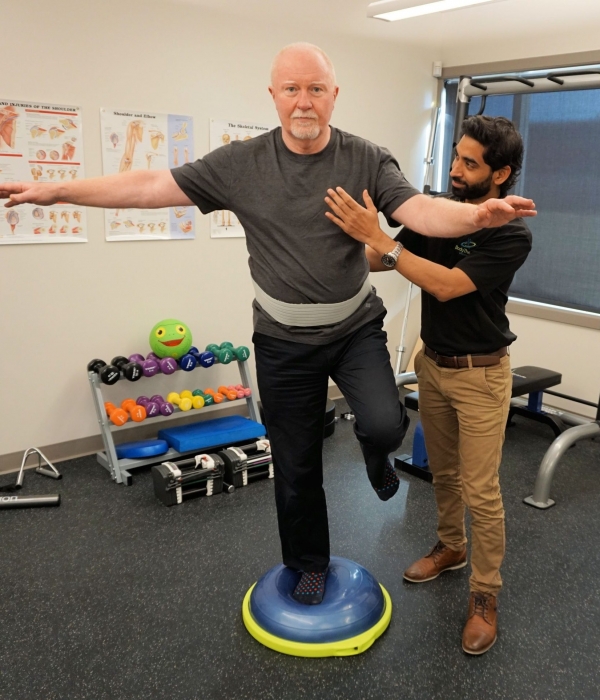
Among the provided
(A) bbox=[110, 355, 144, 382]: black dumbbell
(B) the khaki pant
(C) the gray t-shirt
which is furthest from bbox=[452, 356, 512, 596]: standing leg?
(A) bbox=[110, 355, 144, 382]: black dumbbell

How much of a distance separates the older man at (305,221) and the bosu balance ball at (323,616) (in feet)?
1.59

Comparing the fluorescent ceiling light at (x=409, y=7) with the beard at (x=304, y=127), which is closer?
the beard at (x=304, y=127)

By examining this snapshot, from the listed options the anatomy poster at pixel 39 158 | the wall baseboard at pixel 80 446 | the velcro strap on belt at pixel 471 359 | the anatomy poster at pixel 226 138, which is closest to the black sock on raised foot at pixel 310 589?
the velcro strap on belt at pixel 471 359

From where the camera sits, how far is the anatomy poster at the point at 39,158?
3.34m

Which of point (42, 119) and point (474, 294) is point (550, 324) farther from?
point (42, 119)

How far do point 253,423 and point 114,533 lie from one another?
45.6 inches

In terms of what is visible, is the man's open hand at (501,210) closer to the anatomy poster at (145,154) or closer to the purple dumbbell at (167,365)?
the purple dumbbell at (167,365)

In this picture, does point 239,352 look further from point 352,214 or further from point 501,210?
point 501,210

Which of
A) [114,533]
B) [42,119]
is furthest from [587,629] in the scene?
[42,119]

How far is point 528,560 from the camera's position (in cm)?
285

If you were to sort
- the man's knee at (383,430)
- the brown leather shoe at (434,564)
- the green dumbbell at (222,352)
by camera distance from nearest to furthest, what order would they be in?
the man's knee at (383,430) < the brown leather shoe at (434,564) < the green dumbbell at (222,352)

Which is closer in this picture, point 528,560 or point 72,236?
point 528,560

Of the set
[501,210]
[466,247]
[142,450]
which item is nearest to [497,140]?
[466,247]

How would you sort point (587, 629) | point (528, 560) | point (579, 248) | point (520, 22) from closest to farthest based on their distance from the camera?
point (587, 629) → point (528, 560) → point (520, 22) → point (579, 248)
